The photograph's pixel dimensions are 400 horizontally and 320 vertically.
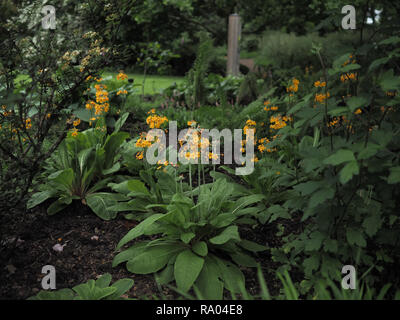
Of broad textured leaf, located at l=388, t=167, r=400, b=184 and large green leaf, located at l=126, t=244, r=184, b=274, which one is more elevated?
broad textured leaf, located at l=388, t=167, r=400, b=184

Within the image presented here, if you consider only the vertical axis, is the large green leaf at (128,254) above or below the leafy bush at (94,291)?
above

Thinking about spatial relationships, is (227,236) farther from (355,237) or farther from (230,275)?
(355,237)

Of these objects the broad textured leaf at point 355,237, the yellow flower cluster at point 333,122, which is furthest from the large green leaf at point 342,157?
Answer: the yellow flower cluster at point 333,122

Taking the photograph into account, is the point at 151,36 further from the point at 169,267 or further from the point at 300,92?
the point at 169,267

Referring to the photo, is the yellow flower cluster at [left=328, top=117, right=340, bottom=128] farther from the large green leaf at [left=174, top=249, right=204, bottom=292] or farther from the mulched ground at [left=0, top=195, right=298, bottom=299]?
the large green leaf at [left=174, top=249, right=204, bottom=292]

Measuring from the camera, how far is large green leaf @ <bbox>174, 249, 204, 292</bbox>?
2154 millimetres

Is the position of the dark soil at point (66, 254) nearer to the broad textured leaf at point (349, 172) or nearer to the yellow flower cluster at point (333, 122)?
the broad textured leaf at point (349, 172)

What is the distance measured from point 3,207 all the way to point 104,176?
1.26 m

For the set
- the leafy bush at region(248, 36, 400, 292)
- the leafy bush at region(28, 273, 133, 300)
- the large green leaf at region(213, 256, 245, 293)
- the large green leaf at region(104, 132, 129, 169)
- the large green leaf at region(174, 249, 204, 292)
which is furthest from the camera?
the large green leaf at region(104, 132, 129, 169)

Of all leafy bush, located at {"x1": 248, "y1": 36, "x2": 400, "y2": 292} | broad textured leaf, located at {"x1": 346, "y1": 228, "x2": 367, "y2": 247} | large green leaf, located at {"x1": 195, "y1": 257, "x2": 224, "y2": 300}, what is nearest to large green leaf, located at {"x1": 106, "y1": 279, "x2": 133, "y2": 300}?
large green leaf, located at {"x1": 195, "y1": 257, "x2": 224, "y2": 300}

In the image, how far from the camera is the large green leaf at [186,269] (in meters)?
2.15

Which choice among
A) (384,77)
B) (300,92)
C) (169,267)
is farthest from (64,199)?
(300,92)

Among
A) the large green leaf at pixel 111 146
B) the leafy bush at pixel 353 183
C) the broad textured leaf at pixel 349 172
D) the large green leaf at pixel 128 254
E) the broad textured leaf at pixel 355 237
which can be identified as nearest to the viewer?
the broad textured leaf at pixel 349 172

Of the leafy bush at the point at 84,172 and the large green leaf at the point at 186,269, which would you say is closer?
the large green leaf at the point at 186,269
